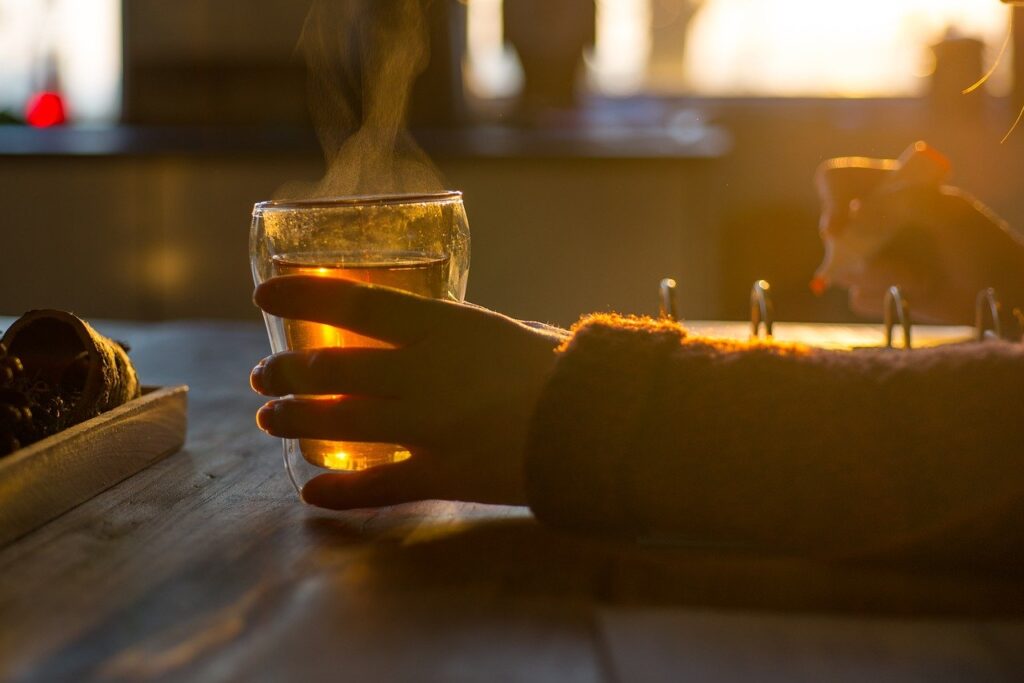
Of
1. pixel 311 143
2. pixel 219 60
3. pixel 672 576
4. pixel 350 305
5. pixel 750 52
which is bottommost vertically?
pixel 672 576

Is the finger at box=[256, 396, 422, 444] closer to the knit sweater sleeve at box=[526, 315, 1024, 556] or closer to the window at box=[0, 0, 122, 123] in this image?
the knit sweater sleeve at box=[526, 315, 1024, 556]

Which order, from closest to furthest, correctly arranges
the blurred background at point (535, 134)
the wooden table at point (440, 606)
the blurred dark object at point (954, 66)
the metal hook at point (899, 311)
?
the wooden table at point (440, 606)
the metal hook at point (899, 311)
the blurred dark object at point (954, 66)
the blurred background at point (535, 134)

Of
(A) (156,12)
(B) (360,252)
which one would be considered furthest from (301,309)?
(A) (156,12)

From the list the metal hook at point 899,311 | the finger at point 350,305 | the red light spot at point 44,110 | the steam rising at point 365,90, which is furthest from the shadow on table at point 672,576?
the red light spot at point 44,110

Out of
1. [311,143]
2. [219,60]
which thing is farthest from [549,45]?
[219,60]

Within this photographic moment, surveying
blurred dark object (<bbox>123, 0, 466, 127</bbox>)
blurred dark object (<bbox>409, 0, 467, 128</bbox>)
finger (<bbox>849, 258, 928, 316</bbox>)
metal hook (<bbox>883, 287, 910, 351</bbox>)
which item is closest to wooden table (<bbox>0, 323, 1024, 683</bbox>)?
metal hook (<bbox>883, 287, 910, 351</bbox>)

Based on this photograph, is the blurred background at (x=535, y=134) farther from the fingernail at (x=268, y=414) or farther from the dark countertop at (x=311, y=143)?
the fingernail at (x=268, y=414)

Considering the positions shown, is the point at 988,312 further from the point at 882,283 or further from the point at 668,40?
the point at 668,40
